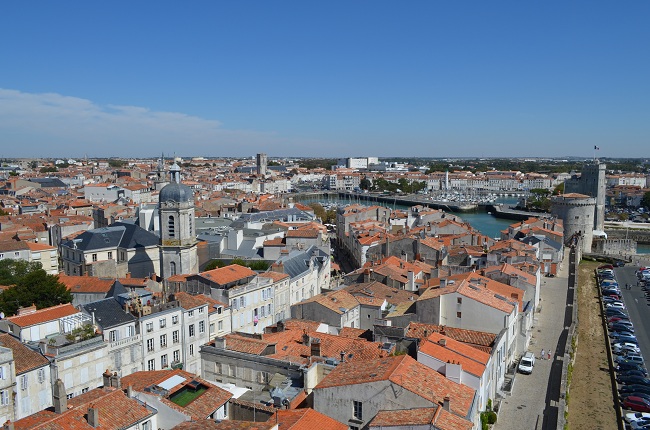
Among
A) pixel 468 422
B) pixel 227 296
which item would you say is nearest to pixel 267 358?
pixel 468 422

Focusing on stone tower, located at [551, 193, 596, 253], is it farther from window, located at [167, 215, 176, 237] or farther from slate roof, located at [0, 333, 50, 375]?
slate roof, located at [0, 333, 50, 375]

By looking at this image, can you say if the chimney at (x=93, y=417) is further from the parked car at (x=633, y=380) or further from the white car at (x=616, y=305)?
the white car at (x=616, y=305)

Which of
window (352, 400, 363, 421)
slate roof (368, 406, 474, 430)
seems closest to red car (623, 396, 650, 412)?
slate roof (368, 406, 474, 430)

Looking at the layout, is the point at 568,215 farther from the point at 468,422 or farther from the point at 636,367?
the point at 468,422

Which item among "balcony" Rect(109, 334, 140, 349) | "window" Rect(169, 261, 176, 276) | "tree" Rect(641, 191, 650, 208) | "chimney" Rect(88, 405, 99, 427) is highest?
"chimney" Rect(88, 405, 99, 427)

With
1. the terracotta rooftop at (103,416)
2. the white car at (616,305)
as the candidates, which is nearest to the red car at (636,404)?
the white car at (616,305)

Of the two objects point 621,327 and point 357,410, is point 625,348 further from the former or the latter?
point 357,410
